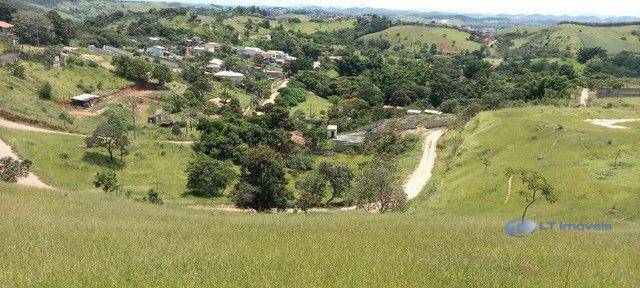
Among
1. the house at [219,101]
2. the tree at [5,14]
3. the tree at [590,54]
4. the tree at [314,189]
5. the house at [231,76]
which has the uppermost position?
the tree at [5,14]

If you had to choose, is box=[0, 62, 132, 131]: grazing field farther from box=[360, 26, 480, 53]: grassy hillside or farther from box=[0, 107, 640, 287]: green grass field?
box=[360, 26, 480, 53]: grassy hillside

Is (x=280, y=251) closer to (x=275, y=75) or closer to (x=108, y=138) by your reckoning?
(x=108, y=138)

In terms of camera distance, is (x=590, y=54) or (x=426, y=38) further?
(x=426, y=38)

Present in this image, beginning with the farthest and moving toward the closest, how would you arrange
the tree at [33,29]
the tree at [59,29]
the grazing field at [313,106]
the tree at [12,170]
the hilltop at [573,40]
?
1. the hilltop at [573,40]
2. the tree at [59,29]
3. the grazing field at [313,106]
4. the tree at [33,29]
5. the tree at [12,170]

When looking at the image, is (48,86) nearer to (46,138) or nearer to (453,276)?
(46,138)

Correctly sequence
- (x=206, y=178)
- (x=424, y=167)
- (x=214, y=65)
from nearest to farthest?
1. (x=206, y=178)
2. (x=424, y=167)
3. (x=214, y=65)

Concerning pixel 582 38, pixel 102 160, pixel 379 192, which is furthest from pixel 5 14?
Answer: pixel 582 38

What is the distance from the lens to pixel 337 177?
39.2 meters

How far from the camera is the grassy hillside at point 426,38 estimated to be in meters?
178

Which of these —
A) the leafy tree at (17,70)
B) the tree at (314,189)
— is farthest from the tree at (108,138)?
the leafy tree at (17,70)

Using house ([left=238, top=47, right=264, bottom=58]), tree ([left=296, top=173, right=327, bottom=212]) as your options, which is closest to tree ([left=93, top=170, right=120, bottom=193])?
tree ([left=296, top=173, right=327, bottom=212])

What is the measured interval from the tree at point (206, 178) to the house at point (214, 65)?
61.0 m

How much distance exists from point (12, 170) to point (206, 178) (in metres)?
12.5

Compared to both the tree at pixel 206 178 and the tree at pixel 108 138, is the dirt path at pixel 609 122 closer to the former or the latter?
the tree at pixel 206 178
